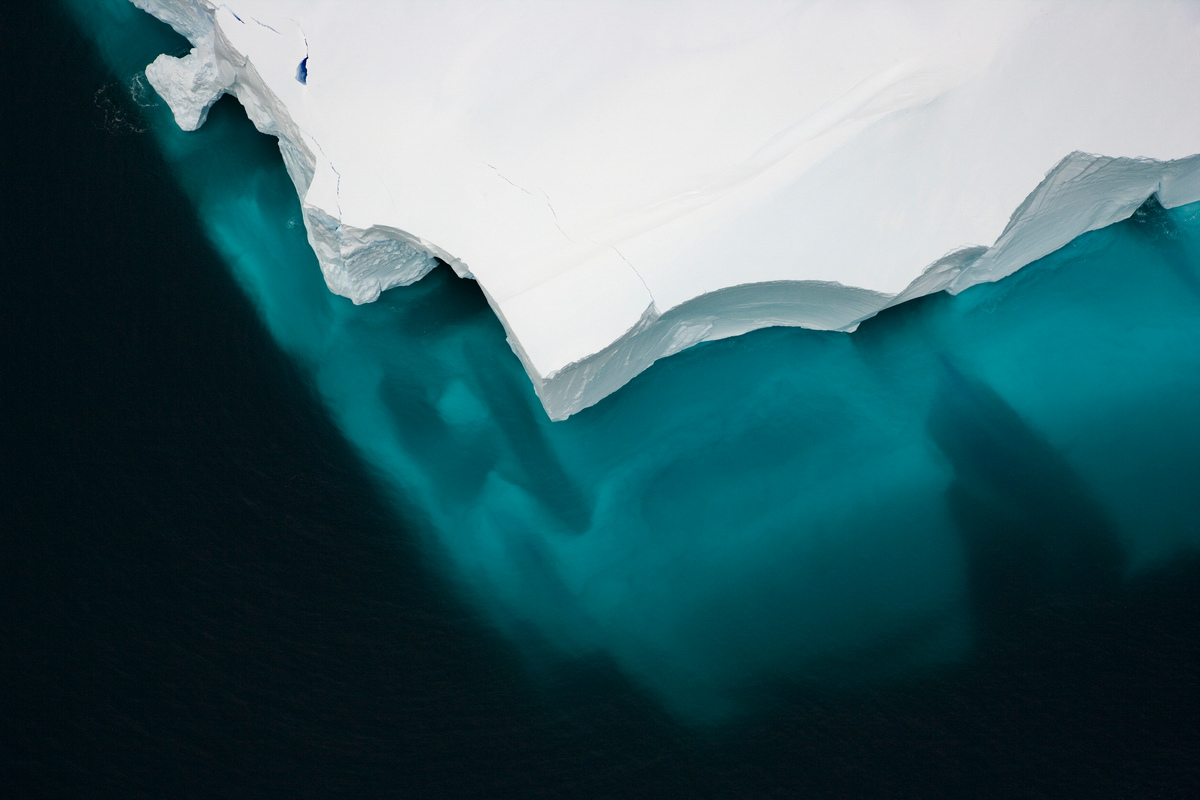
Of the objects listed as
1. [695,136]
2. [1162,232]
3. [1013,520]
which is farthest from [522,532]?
[1162,232]

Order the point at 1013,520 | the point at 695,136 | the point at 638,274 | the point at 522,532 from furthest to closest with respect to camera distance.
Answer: the point at 522,532 < the point at 1013,520 < the point at 695,136 < the point at 638,274

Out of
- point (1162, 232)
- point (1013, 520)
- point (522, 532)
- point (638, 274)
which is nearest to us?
point (638, 274)

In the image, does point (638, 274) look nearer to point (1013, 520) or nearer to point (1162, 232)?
point (1013, 520)

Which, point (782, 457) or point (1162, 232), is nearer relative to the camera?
point (782, 457)

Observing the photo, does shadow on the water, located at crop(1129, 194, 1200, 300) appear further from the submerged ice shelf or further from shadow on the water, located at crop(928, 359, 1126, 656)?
shadow on the water, located at crop(928, 359, 1126, 656)

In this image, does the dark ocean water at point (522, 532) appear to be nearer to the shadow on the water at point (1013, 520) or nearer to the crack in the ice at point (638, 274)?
the shadow on the water at point (1013, 520)

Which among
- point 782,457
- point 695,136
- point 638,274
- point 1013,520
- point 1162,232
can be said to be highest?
point 695,136

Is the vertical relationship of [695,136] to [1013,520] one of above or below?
above
